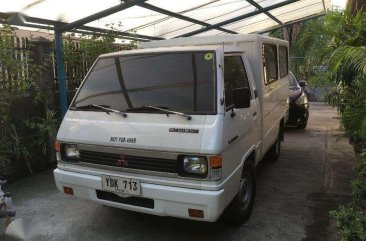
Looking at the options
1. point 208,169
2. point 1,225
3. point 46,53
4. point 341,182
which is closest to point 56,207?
point 1,225

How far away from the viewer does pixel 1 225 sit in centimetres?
406

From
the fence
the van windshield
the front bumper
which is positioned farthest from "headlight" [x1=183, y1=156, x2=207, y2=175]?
the fence

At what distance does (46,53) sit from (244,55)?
3.65 m

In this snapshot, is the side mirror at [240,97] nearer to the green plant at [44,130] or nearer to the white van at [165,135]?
the white van at [165,135]

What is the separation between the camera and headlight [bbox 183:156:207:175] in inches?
123

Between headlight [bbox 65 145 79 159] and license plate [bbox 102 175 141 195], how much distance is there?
44 centimetres

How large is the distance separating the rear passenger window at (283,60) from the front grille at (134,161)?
3898 millimetres

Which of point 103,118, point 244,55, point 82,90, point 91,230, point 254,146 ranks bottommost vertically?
point 91,230

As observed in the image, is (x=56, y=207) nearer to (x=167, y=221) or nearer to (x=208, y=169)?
(x=167, y=221)

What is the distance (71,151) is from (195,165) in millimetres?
1358

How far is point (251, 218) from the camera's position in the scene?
13.7 ft

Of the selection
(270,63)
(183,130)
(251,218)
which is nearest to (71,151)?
(183,130)

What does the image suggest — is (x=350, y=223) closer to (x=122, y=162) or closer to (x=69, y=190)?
(x=122, y=162)

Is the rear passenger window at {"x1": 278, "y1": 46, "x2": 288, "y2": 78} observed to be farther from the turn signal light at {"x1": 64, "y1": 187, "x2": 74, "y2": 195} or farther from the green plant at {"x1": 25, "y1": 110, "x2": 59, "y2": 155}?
the turn signal light at {"x1": 64, "y1": 187, "x2": 74, "y2": 195}
